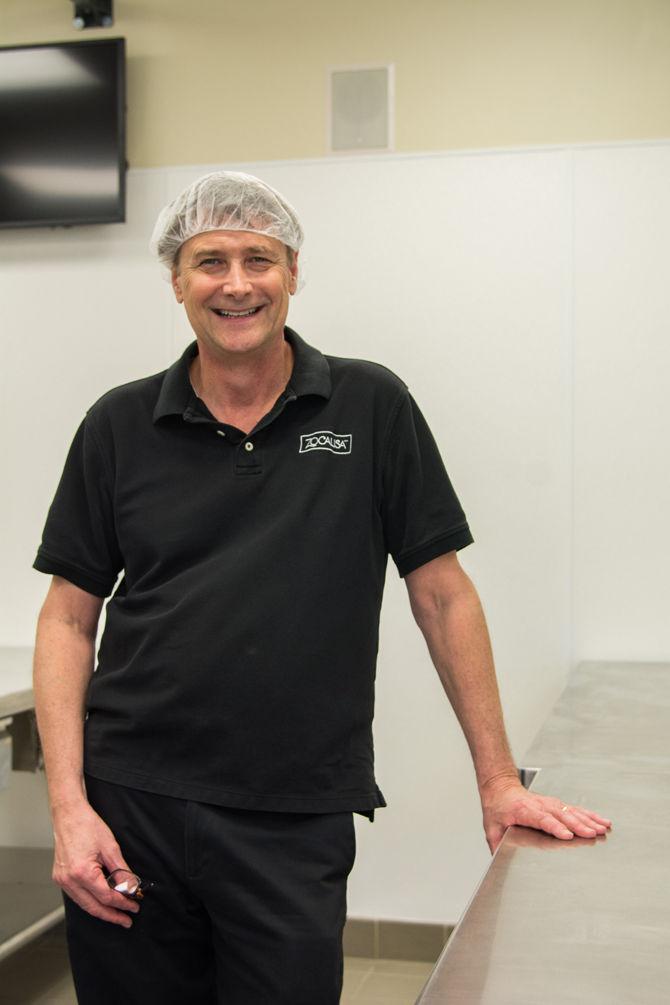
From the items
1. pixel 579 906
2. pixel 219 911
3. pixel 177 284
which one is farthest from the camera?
pixel 177 284

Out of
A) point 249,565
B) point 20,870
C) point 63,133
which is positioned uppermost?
point 63,133

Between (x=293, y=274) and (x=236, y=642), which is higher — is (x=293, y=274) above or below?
above

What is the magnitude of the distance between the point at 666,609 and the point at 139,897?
1.99m

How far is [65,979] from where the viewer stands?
3.20 metres

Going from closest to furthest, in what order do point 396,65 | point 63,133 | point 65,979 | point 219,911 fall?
point 219,911 → point 65,979 → point 396,65 → point 63,133

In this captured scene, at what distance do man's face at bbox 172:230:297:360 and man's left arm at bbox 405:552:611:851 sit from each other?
17.1 inches

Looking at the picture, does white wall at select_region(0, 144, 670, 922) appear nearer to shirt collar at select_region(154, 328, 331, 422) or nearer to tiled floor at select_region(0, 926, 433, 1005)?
tiled floor at select_region(0, 926, 433, 1005)

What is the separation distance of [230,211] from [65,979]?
2320 mm

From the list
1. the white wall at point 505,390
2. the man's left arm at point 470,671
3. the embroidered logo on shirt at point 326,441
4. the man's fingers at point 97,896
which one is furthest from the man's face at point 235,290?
the white wall at point 505,390

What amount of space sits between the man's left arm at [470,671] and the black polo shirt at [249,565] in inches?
2.3

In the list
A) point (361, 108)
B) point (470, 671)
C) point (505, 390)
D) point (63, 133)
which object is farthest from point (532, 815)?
point (63, 133)

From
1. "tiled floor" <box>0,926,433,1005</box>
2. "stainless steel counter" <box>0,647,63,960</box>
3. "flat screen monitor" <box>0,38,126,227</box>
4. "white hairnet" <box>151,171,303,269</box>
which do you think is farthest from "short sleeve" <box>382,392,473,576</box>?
"flat screen monitor" <box>0,38,126,227</box>

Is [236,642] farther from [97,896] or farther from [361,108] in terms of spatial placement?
[361,108]

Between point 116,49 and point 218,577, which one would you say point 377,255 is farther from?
point 218,577
